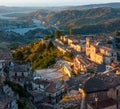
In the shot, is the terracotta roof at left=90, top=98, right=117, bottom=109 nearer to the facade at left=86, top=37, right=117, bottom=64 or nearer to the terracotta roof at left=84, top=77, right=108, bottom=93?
the terracotta roof at left=84, top=77, right=108, bottom=93

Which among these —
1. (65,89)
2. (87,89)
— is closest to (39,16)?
(65,89)

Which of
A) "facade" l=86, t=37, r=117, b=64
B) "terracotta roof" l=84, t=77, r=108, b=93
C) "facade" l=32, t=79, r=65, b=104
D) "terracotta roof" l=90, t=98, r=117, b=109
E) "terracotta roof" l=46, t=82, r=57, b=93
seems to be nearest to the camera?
"terracotta roof" l=90, t=98, r=117, b=109

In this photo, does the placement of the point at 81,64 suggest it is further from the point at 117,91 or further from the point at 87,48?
the point at 117,91

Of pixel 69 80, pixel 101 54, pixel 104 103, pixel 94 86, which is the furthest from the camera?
pixel 101 54

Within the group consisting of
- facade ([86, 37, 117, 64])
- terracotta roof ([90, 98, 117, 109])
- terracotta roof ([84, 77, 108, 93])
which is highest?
terracotta roof ([84, 77, 108, 93])

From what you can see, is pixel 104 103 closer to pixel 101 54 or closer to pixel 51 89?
pixel 51 89

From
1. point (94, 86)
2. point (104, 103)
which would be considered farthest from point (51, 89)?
point (104, 103)

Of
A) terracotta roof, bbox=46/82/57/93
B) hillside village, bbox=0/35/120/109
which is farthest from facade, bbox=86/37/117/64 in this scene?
terracotta roof, bbox=46/82/57/93

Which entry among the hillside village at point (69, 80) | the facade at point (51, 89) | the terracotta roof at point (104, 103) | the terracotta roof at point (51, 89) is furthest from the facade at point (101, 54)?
the terracotta roof at point (104, 103)
